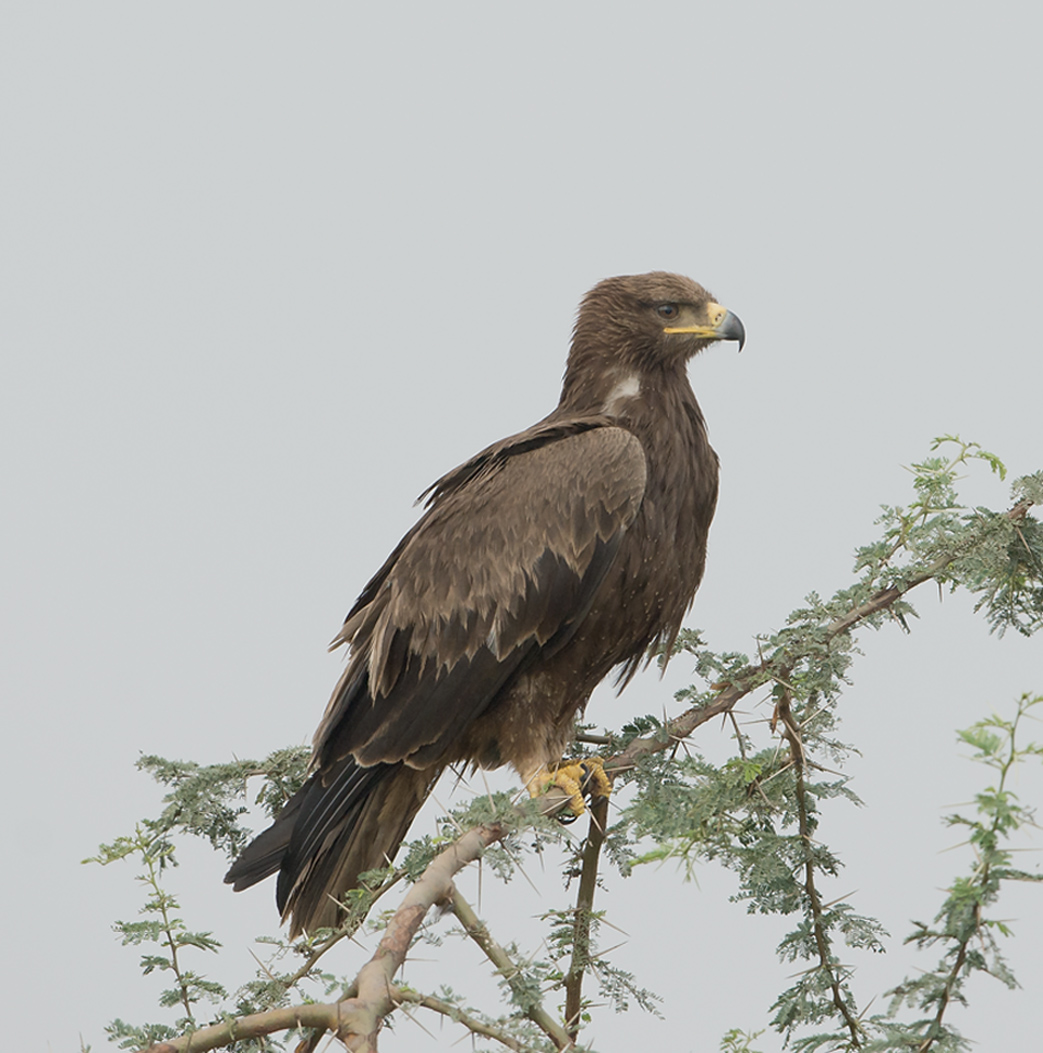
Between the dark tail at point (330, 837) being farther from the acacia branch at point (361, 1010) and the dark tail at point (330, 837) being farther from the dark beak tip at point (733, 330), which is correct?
the dark beak tip at point (733, 330)

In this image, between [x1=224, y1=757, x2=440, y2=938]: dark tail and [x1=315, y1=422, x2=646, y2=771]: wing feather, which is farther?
[x1=224, y1=757, x2=440, y2=938]: dark tail

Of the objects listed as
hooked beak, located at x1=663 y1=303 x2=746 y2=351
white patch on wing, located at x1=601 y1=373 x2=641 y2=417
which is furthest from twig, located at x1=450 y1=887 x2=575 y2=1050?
hooked beak, located at x1=663 y1=303 x2=746 y2=351

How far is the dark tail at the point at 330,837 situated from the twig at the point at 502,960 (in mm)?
1176

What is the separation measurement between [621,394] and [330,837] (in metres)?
1.68

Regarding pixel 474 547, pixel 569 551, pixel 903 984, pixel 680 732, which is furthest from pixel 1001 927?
pixel 474 547

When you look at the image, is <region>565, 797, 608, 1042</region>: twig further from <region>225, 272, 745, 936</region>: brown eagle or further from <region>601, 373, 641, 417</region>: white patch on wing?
<region>601, 373, 641, 417</region>: white patch on wing

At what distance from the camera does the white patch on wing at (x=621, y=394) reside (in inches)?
167

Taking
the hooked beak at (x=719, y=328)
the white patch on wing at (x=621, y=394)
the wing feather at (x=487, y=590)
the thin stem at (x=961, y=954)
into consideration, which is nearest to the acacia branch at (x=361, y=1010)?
the thin stem at (x=961, y=954)

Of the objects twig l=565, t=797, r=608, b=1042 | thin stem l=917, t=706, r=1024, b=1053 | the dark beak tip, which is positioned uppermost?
the dark beak tip

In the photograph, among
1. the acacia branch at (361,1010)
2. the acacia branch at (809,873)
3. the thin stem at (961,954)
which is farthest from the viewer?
the acacia branch at (809,873)

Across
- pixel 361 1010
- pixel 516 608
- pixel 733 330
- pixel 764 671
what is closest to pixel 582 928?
pixel 764 671

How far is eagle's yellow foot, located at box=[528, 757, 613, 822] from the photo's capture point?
3.76m

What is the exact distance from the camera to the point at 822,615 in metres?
3.51

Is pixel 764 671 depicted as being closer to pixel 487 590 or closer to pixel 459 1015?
pixel 487 590
